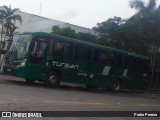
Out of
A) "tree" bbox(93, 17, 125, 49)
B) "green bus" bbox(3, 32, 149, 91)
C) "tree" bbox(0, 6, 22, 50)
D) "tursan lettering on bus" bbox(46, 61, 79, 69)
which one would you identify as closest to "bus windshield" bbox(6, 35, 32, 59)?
"green bus" bbox(3, 32, 149, 91)

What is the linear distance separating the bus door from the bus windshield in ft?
1.27

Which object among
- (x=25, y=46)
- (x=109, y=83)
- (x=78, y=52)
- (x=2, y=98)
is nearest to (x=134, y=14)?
(x=109, y=83)

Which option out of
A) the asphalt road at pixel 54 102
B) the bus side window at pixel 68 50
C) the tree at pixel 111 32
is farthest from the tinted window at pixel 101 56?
the tree at pixel 111 32

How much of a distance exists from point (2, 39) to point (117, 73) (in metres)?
19.3

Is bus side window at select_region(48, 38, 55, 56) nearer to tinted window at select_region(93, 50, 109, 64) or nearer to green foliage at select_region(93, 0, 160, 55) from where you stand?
tinted window at select_region(93, 50, 109, 64)

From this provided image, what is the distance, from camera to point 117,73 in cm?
2575

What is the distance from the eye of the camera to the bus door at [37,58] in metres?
19.9

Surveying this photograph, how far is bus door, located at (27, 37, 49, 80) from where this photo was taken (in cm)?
1988

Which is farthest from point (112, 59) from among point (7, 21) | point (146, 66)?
point (7, 21)

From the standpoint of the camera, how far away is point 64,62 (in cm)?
2147

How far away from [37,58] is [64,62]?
6.53 ft

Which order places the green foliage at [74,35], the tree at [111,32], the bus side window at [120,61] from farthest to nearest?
the green foliage at [74,35] → the tree at [111,32] → the bus side window at [120,61]

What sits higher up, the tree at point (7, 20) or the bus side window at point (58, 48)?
the tree at point (7, 20)

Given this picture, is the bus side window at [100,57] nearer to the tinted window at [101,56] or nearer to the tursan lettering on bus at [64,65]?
the tinted window at [101,56]
